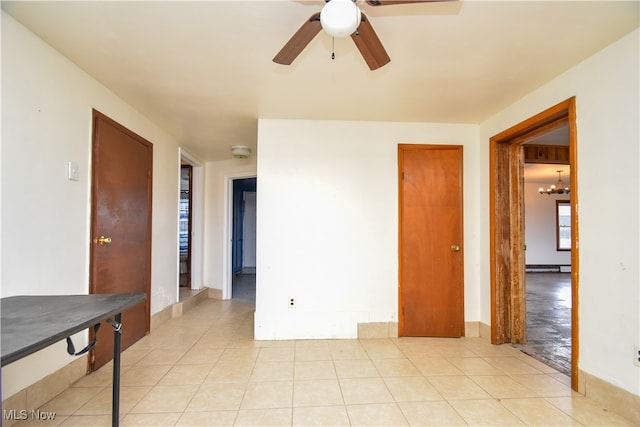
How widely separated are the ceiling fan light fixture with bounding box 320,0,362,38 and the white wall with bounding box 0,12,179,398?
5.64 feet

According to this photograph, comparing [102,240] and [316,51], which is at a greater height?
[316,51]

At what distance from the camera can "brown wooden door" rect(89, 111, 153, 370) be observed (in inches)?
92.7

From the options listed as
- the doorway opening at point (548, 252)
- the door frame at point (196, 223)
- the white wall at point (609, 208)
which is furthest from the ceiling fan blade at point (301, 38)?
the door frame at point (196, 223)

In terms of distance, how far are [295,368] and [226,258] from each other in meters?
2.75

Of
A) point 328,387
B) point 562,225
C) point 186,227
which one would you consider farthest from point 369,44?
point 562,225

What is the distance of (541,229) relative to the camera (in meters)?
8.02

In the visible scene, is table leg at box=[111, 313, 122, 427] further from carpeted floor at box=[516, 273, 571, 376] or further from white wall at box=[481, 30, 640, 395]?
carpeted floor at box=[516, 273, 571, 376]

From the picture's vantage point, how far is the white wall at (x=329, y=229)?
3.07 m

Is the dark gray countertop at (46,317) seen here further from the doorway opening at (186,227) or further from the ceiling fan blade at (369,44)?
the doorway opening at (186,227)

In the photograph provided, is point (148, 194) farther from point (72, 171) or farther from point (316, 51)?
point (316, 51)

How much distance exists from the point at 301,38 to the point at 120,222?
2223 millimetres

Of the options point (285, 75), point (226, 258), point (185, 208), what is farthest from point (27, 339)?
point (185, 208)

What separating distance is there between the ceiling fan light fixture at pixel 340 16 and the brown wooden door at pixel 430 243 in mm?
2023

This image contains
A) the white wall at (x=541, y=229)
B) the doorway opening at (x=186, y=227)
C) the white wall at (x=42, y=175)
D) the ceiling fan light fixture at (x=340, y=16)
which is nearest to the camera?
the ceiling fan light fixture at (x=340, y=16)
